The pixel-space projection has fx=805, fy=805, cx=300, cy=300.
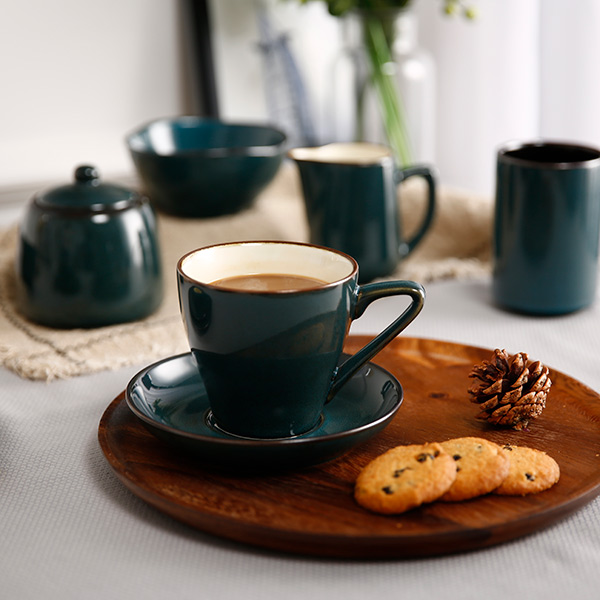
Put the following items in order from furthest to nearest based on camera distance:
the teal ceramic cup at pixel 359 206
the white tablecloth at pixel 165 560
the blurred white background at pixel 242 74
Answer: the blurred white background at pixel 242 74 → the teal ceramic cup at pixel 359 206 → the white tablecloth at pixel 165 560

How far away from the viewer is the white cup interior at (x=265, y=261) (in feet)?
1.80

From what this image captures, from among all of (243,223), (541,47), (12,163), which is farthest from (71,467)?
(541,47)

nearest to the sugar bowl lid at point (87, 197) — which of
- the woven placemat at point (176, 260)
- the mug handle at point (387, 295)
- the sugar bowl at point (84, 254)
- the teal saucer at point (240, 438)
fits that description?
the sugar bowl at point (84, 254)

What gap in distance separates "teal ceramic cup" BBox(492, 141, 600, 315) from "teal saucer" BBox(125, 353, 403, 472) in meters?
0.32

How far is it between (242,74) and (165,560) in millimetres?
1078

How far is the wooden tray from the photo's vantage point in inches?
16.9

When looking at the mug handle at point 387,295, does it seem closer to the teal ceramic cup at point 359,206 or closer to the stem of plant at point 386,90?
the teal ceramic cup at point 359,206

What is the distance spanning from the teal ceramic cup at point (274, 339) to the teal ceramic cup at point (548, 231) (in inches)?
13.7

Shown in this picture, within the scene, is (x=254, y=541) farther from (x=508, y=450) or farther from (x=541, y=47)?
(x=541, y=47)

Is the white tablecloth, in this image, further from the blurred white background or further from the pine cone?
the blurred white background

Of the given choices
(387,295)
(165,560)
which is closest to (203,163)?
→ (387,295)

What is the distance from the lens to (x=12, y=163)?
1.24m

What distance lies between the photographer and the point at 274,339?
490 mm

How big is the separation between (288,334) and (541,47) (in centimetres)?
87
